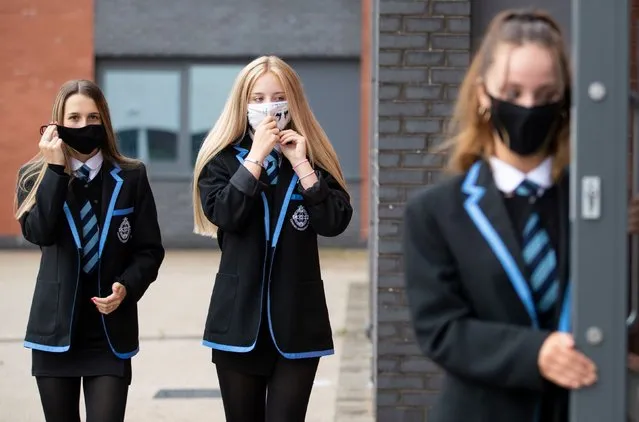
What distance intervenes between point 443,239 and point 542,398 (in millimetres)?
398

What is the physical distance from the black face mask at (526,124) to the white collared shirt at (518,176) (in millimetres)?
46

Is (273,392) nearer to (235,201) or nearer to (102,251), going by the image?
(235,201)

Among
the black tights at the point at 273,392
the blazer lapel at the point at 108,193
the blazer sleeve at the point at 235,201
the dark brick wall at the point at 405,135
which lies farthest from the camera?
the dark brick wall at the point at 405,135

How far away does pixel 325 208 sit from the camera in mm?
4086

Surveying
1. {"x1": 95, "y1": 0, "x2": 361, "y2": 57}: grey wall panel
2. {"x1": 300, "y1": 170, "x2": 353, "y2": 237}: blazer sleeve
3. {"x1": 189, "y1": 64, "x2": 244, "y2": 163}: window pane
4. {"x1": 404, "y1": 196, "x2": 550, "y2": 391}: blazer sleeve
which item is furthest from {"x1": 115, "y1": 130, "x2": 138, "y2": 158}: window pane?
{"x1": 404, "y1": 196, "x2": 550, "y2": 391}: blazer sleeve

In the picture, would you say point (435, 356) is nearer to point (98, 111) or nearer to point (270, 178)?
point (270, 178)

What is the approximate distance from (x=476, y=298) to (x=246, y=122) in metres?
1.95

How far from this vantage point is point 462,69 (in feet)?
18.5

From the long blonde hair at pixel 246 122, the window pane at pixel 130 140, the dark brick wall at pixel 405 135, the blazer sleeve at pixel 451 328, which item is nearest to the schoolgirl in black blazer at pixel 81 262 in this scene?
the long blonde hair at pixel 246 122

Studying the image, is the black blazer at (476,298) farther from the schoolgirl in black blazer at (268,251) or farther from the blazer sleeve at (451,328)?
the schoolgirl in black blazer at (268,251)

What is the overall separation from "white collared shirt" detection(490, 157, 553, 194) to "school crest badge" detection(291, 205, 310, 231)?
1.71 meters

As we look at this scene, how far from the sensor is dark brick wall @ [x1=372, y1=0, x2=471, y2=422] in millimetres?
5637

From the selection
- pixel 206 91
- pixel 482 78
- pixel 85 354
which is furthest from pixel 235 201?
pixel 206 91

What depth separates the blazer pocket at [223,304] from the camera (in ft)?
13.4
